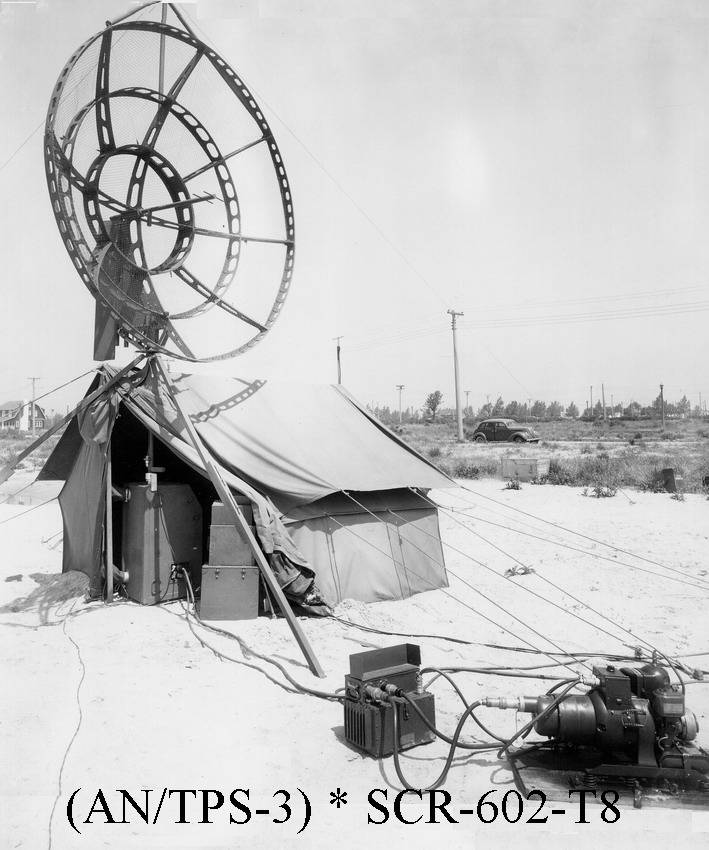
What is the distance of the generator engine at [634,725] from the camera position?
4148 mm

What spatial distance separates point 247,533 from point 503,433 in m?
34.8

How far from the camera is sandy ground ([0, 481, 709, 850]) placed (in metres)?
3.75

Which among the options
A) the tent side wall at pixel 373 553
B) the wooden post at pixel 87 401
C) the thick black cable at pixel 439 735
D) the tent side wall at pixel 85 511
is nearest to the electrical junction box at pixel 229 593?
the tent side wall at pixel 373 553

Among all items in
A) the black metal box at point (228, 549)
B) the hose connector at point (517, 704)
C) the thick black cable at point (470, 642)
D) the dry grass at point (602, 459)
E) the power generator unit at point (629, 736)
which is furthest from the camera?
the dry grass at point (602, 459)

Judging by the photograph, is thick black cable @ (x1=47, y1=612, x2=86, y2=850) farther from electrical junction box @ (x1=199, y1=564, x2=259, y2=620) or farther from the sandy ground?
electrical junction box @ (x1=199, y1=564, x2=259, y2=620)

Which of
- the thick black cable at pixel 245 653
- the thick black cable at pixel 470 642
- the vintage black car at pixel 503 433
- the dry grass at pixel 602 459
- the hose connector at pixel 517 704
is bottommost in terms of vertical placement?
the thick black cable at pixel 470 642

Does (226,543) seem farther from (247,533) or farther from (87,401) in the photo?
(87,401)

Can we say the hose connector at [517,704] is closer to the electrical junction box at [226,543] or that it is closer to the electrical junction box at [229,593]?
the electrical junction box at [229,593]

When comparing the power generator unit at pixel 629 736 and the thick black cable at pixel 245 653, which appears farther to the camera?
the thick black cable at pixel 245 653

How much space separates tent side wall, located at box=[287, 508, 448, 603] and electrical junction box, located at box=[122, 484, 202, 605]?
53.7 inches

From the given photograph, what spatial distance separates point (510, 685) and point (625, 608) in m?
3.41

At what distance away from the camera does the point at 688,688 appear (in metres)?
6.02

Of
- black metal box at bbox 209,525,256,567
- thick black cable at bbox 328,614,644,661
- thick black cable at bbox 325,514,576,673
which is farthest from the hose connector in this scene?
black metal box at bbox 209,525,256,567

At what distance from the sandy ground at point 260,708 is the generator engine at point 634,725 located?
36 centimetres
